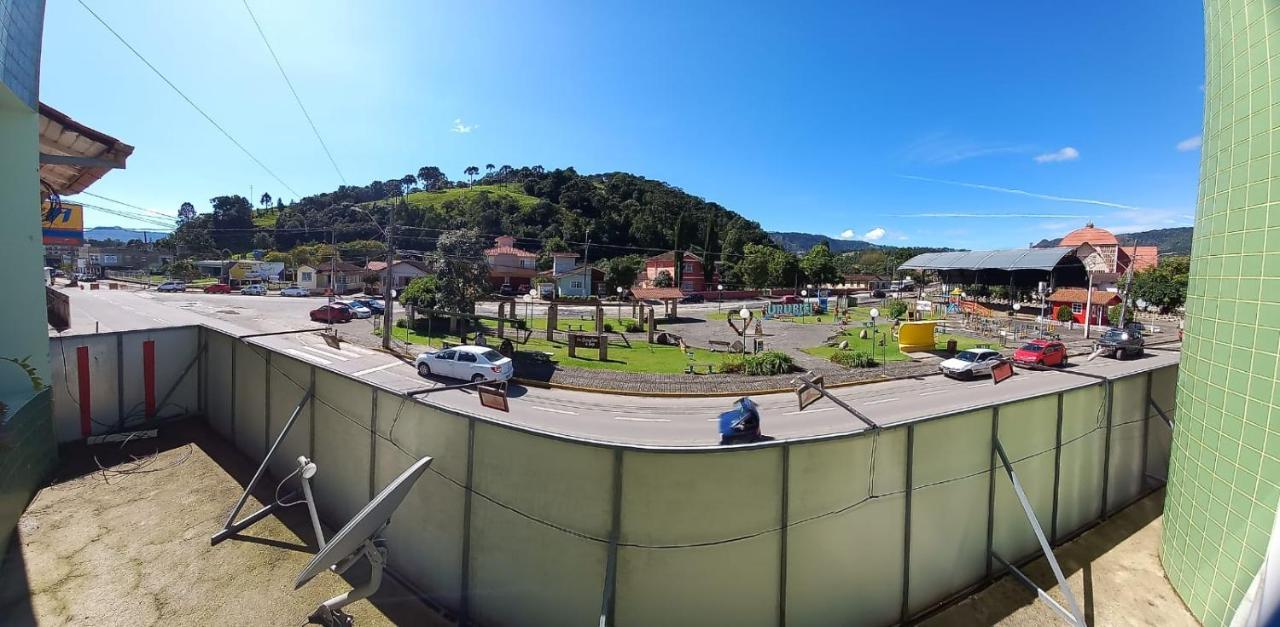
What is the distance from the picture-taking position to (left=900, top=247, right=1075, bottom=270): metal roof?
155ft

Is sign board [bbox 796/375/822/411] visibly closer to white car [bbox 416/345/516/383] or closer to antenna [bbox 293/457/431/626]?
antenna [bbox 293/457/431/626]

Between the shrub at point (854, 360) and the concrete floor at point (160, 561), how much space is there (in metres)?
20.1

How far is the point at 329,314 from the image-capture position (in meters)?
29.5

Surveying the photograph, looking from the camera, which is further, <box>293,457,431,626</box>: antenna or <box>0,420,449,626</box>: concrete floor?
<box>0,420,449,626</box>: concrete floor

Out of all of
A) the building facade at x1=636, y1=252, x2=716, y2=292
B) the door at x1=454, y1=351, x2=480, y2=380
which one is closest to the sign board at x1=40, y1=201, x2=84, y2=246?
the door at x1=454, y1=351, x2=480, y2=380

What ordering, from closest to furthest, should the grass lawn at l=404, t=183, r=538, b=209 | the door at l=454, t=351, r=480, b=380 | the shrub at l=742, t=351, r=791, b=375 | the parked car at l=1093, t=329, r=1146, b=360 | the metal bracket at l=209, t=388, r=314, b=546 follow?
the metal bracket at l=209, t=388, r=314, b=546 < the door at l=454, t=351, r=480, b=380 < the shrub at l=742, t=351, r=791, b=375 < the parked car at l=1093, t=329, r=1146, b=360 < the grass lawn at l=404, t=183, r=538, b=209

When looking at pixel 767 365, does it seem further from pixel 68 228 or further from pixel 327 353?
pixel 68 228

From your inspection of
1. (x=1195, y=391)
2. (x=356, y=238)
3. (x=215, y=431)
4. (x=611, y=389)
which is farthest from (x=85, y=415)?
(x=356, y=238)

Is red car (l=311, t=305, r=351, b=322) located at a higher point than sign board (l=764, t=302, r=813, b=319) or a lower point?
lower

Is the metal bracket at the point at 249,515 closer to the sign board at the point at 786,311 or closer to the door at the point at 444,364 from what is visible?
the door at the point at 444,364

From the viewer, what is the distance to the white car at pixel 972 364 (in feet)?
62.7

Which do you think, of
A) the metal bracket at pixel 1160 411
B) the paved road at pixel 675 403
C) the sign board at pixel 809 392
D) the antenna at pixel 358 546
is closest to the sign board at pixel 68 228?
the paved road at pixel 675 403

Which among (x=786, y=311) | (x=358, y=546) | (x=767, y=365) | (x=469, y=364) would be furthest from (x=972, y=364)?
(x=786, y=311)

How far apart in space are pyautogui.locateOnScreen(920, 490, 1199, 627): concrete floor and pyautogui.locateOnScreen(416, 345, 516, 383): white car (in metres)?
14.4
